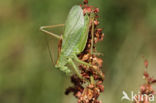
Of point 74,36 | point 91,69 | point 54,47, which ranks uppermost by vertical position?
point 74,36

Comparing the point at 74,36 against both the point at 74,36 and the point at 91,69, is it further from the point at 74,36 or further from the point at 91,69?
the point at 91,69

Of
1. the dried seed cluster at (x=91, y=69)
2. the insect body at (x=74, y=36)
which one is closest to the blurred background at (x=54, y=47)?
the insect body at (x=74, y=36)

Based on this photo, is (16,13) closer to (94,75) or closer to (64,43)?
(64,43)

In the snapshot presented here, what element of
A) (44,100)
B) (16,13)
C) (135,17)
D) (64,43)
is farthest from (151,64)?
(64,43)

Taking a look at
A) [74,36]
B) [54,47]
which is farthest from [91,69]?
[54,47]

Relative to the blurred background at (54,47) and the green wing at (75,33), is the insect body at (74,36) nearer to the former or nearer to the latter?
the green wing at (75,33)

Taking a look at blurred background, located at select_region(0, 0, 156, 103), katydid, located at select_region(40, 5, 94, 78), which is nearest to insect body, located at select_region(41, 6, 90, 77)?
katydid, located at select_region(40, 5, 94, 78)

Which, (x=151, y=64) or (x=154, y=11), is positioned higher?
(x=154, y=11)
